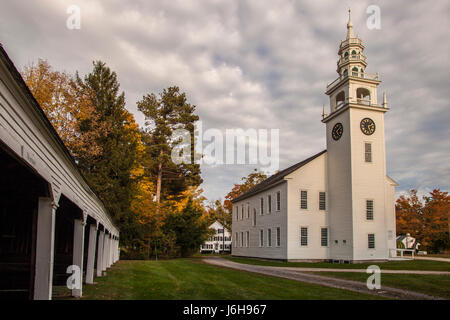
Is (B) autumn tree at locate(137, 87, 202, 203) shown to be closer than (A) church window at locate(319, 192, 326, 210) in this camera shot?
No

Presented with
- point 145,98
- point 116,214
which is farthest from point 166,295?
point 145,98

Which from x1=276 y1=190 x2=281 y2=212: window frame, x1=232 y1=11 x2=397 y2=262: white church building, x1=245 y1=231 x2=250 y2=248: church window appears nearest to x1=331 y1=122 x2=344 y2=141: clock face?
x1=232 y1=11 x2=397 y2=262: white church building

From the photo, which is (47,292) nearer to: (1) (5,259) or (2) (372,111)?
(1) (5,259)

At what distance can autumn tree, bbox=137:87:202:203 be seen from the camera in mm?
42938

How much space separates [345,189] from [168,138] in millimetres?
22713

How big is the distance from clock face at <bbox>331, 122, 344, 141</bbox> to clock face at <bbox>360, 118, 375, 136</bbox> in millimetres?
1685

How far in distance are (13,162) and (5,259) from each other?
28.3ft

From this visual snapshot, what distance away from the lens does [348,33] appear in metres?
33.8

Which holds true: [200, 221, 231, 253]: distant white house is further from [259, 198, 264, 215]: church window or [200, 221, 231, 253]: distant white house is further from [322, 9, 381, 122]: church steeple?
[322, 9, 381, 122]: church steeple

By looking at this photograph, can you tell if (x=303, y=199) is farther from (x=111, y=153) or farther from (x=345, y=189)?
(x=111, y=153)

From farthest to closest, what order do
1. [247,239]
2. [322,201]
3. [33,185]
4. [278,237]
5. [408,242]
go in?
[408,242] < [247,239] < [278,237] < [322,201] < [33,185]

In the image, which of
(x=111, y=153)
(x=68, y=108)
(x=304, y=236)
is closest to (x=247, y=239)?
(x=304, y=236)

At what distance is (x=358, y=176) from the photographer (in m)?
29.5

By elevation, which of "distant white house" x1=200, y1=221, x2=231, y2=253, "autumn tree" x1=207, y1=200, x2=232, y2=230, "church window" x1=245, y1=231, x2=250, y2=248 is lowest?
"distant white house" x1=200, y1=221, x2=231, y2=253
